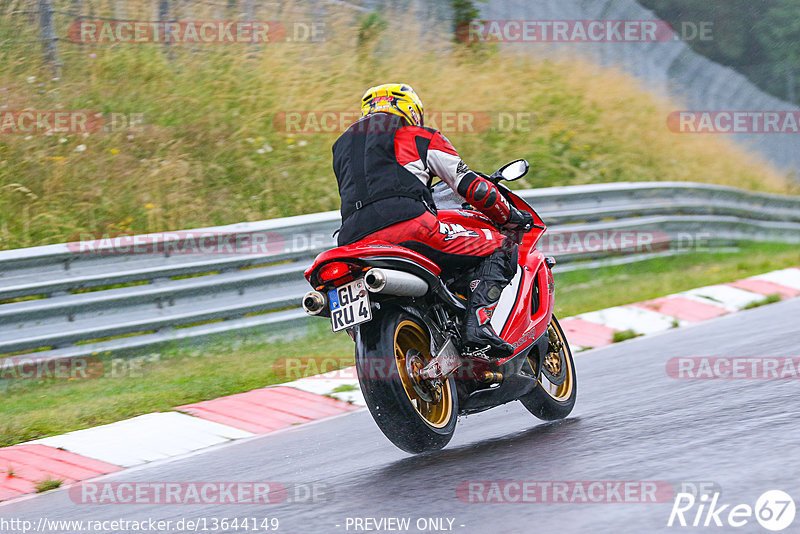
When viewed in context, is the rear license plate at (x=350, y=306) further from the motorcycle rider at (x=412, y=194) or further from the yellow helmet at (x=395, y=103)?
the yellow helmet at (x=395, y=103)

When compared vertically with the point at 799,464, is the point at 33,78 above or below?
above

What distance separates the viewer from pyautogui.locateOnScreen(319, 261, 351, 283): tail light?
4.82m

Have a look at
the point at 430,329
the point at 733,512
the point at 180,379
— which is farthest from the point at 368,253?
the point at 180,379

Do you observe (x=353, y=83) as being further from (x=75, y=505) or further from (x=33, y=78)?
(x=75, y=505)

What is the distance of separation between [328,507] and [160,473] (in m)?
1.79

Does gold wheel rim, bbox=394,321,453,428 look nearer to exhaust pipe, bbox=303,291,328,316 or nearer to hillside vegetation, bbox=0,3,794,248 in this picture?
exhaust pipe, bbox=303,291,328,316

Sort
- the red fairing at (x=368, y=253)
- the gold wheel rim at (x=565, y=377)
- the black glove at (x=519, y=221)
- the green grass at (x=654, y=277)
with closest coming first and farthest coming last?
1. the red fairing at (x=368, y=253)
2. the black glove at (x=519, y=221)
3. the gold wheel rim at (x=565, y=377)
4. the green grass at (x=654, y=277)

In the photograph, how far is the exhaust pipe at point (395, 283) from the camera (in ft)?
15.3

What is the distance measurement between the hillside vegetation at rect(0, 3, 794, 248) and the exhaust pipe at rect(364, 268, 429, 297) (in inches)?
257

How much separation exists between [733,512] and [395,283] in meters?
1.86

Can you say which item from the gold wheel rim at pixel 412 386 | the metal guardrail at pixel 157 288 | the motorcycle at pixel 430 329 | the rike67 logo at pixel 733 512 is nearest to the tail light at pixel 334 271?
the motorcycle at pixel 430 329

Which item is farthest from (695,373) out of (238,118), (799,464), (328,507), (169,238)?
(238,118)

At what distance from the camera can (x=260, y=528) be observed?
403cm

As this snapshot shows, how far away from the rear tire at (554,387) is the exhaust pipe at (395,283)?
1.10 metres
